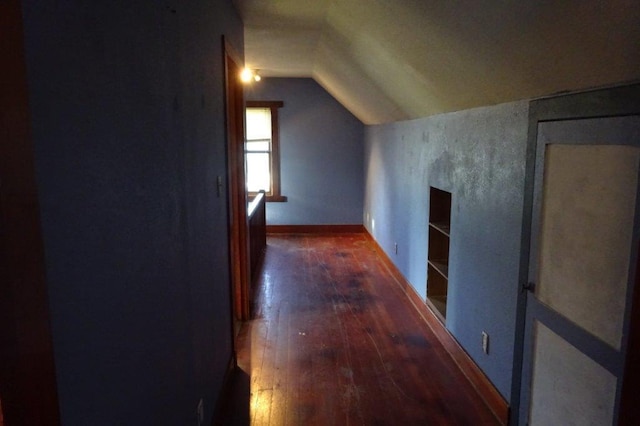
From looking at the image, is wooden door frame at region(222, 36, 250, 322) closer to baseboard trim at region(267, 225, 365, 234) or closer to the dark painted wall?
the dark painted wall

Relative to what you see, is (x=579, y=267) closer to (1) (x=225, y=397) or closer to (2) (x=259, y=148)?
(1) (x=225, y=397)

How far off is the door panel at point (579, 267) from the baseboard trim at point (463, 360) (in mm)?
235

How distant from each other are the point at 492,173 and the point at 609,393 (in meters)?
1.27

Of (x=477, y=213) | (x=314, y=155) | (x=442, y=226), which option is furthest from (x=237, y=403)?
(x=314, y=155)

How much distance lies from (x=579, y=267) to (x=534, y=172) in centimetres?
49

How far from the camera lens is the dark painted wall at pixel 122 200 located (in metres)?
0.79

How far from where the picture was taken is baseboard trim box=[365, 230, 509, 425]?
247cm

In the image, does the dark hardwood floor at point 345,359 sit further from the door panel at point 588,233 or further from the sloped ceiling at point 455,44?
the sloped ceiling at point 455,44

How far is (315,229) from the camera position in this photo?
740 centimetres

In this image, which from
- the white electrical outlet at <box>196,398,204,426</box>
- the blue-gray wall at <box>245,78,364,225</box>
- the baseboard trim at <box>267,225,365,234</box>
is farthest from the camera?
the baseboard trim at <box>267,225,365,234</box>

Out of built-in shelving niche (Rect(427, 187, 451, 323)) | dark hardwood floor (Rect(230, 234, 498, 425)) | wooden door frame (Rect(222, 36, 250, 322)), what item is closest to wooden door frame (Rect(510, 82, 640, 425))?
dark hardwood floor (Rect(230, 234, 498, 425))

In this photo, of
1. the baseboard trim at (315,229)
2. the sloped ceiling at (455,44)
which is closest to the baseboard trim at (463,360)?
the sloped ceiling at (455,44)

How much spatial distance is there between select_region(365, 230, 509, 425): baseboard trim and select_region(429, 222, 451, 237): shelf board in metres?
0.69

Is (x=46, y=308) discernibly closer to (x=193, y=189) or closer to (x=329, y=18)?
(x=193, y=189)
